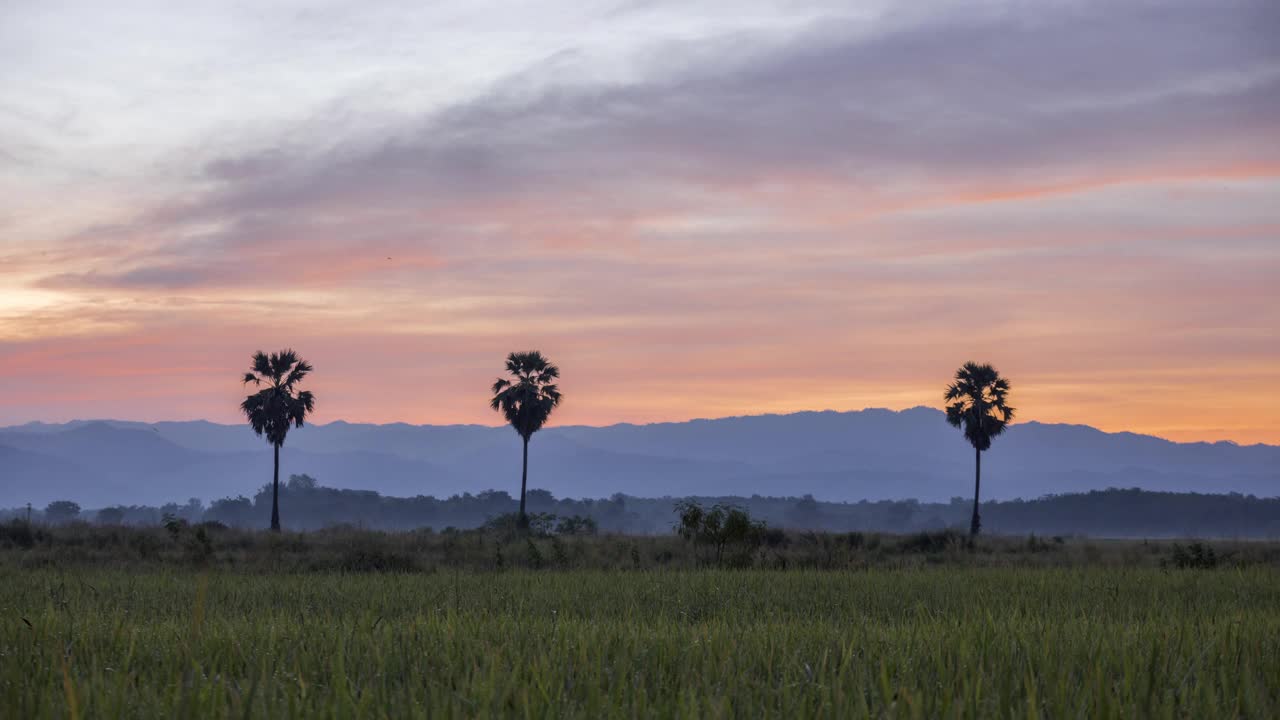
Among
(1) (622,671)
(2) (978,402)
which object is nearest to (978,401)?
(2) (978,402)

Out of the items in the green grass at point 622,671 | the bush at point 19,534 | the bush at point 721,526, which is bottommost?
the bush at point 19,534

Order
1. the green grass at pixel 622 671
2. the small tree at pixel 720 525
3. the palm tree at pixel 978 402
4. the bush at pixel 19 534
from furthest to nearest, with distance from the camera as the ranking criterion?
the palm tree at pixel 978 402 → the bush at pixel 19 534 → the small tree at pixel 720 525 → the green grass at pixel 622 671

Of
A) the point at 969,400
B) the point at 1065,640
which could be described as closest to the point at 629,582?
the point at 1065,640

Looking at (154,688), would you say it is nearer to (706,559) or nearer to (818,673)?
(818,673)

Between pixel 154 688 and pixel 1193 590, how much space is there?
76.3 ft

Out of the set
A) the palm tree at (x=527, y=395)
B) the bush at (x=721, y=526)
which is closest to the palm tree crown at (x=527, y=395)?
the palm tree at (x=527, y=395)

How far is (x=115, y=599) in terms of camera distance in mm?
20828

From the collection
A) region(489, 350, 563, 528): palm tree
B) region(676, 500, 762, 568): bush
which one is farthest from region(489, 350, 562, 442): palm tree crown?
region(676, 500, 762, 568): bush

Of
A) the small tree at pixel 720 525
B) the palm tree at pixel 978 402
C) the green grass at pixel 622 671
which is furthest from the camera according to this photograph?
the palm tree at pixel 978 402

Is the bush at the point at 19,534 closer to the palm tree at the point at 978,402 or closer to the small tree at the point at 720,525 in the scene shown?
the small tree at the point at 720,525

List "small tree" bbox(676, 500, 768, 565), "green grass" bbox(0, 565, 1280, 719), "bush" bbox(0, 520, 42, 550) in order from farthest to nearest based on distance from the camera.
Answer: "bush" bbox(0, 520, 42, 550) → "small tree" bbox(676, 500, 768, 565) → "green grass" bbox(0, 565, 1280, 719)

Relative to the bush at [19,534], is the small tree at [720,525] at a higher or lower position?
higher

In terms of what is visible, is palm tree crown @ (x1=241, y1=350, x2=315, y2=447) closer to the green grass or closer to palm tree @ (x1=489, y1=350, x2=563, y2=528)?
palm tree @ (x1=489, y1=350, x2=563, y2=528)

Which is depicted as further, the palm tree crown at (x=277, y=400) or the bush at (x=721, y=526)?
the palm tree crown at (x=277, y=400)
